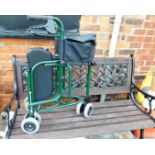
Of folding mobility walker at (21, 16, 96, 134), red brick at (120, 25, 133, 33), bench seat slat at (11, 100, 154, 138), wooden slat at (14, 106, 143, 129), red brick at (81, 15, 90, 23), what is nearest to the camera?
folding mobility walker at (21, 16, 96, 134)

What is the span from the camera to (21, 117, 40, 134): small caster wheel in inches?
67.2

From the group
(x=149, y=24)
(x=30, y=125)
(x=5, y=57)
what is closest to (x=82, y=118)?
(x=30, y=125)

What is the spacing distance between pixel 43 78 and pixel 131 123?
853 millimetres

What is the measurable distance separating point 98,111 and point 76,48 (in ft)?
2.32

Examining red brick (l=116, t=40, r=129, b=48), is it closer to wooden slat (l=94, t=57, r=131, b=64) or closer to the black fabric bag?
wooden slat (l=94, t=57, r=131, b=64)

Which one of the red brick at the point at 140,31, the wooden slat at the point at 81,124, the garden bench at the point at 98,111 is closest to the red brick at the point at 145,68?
the garden bench at the point at 98,111

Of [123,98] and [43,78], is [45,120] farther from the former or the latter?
[123,98]

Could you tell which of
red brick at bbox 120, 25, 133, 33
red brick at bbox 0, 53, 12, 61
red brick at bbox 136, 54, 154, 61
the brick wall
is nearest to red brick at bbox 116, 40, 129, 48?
the brick wall

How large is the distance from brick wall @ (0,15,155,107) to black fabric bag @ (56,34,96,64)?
1.54ft

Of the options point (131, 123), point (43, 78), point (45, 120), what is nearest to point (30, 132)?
point (45, 120)

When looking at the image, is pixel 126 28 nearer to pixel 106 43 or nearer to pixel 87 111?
pixel 106 43

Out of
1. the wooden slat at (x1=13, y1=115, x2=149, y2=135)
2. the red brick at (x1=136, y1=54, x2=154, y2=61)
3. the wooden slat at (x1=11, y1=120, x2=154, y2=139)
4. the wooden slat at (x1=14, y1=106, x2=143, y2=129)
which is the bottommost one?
the wooden slat at (x1=11, y1=120, x2=154, y2=139)

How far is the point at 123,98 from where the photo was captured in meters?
2.54

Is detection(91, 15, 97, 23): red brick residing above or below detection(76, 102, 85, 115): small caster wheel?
above
